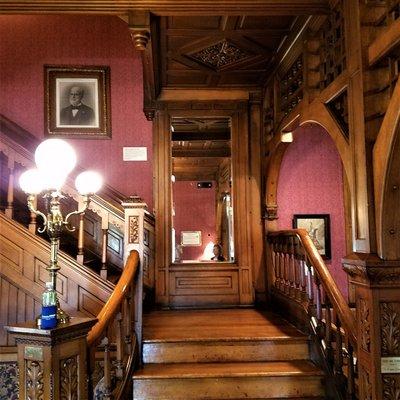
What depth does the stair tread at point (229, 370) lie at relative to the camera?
332 cm

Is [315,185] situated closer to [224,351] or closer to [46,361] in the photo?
[224,351]

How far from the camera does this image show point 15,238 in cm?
389

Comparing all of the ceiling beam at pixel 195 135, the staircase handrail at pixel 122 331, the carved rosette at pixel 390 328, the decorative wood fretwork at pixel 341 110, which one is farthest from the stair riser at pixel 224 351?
the ceiling beam at pixel 195 135

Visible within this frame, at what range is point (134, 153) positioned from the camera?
564 centimetres

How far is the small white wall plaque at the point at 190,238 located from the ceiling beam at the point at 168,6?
320 cm

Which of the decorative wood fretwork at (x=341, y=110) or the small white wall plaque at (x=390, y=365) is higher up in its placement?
the decorative wood fretwork at (x=341, y=110)

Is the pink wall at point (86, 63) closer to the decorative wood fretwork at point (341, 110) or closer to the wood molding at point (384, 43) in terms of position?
the decorative wood fretwork at point (341, 110)

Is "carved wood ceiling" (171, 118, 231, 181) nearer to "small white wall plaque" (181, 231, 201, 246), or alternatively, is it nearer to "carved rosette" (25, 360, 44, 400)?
"small white wall plaque" (181, 231, 201, 246)

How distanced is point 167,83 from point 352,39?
111 inches

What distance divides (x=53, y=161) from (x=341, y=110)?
1981 millimetres

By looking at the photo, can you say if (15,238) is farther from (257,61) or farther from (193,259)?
(257,61)

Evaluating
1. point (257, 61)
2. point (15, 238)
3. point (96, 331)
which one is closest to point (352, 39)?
point (257, 61)

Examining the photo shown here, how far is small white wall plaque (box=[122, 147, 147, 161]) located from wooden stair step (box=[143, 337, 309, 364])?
2672 mm

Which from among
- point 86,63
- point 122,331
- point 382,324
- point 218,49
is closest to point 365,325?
point 382,324
